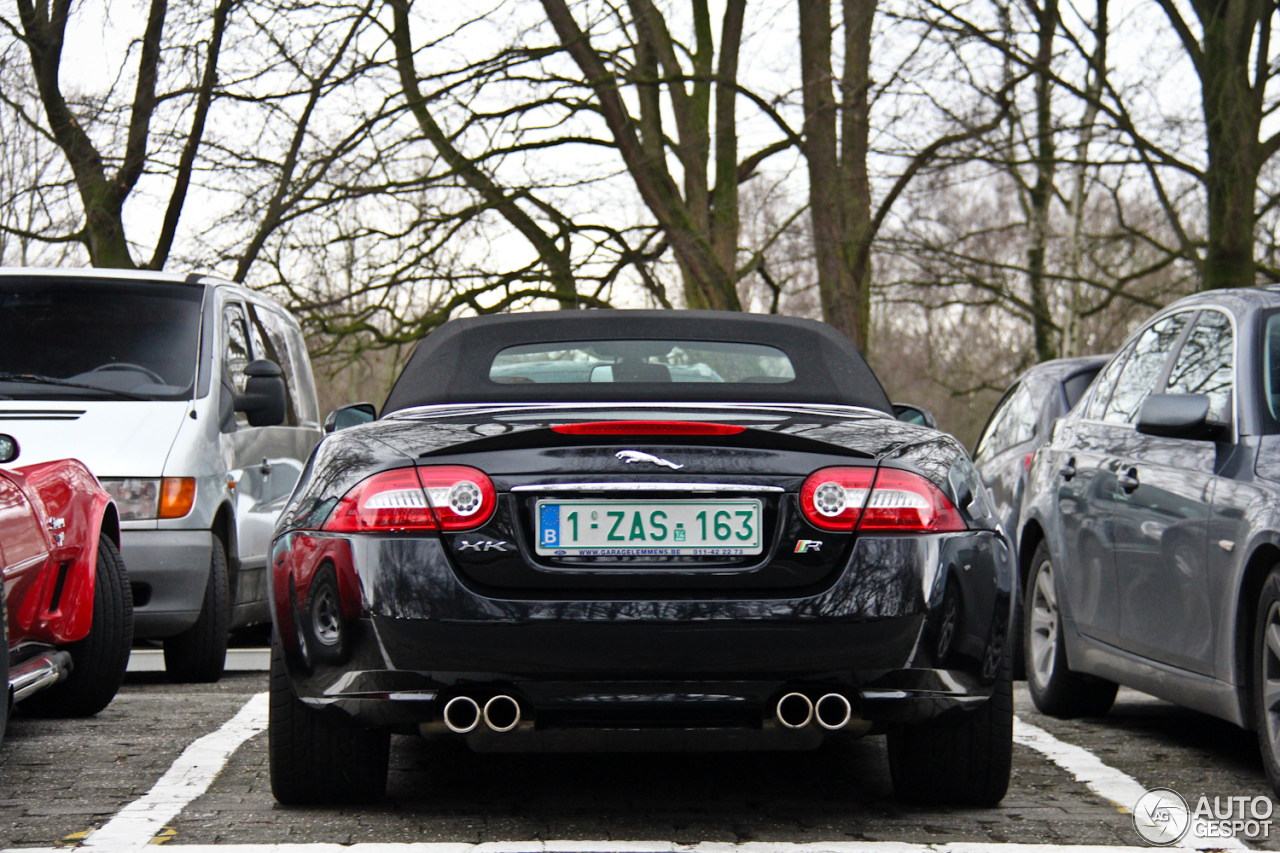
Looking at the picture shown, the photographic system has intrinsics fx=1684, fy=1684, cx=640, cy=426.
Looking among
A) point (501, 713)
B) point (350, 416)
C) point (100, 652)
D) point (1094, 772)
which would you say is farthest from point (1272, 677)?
point (100, 652)

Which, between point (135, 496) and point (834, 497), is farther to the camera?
point (135, 496)

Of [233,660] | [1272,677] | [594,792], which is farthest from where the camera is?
[233,660]

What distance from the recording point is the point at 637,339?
5473 millimetres

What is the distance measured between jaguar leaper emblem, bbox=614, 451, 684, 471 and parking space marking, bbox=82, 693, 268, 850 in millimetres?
1532

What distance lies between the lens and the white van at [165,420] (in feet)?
25.2

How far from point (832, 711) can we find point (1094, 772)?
1.66 meters

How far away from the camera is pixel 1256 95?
16.4m

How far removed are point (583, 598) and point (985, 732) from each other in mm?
1240

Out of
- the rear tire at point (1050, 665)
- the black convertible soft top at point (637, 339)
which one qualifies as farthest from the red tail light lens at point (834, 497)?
the rear tire at point (1050, 665)

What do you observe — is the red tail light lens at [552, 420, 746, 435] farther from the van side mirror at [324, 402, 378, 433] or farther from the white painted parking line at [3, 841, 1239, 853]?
the van side mirror at [324, 402, 378, 433]

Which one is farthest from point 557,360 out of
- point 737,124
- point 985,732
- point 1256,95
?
point 737,124

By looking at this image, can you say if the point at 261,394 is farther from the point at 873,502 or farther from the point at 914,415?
the point at 873,502

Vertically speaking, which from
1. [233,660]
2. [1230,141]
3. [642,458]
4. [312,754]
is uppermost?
[1230,141]

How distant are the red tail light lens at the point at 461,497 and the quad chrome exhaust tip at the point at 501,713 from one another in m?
0.42
